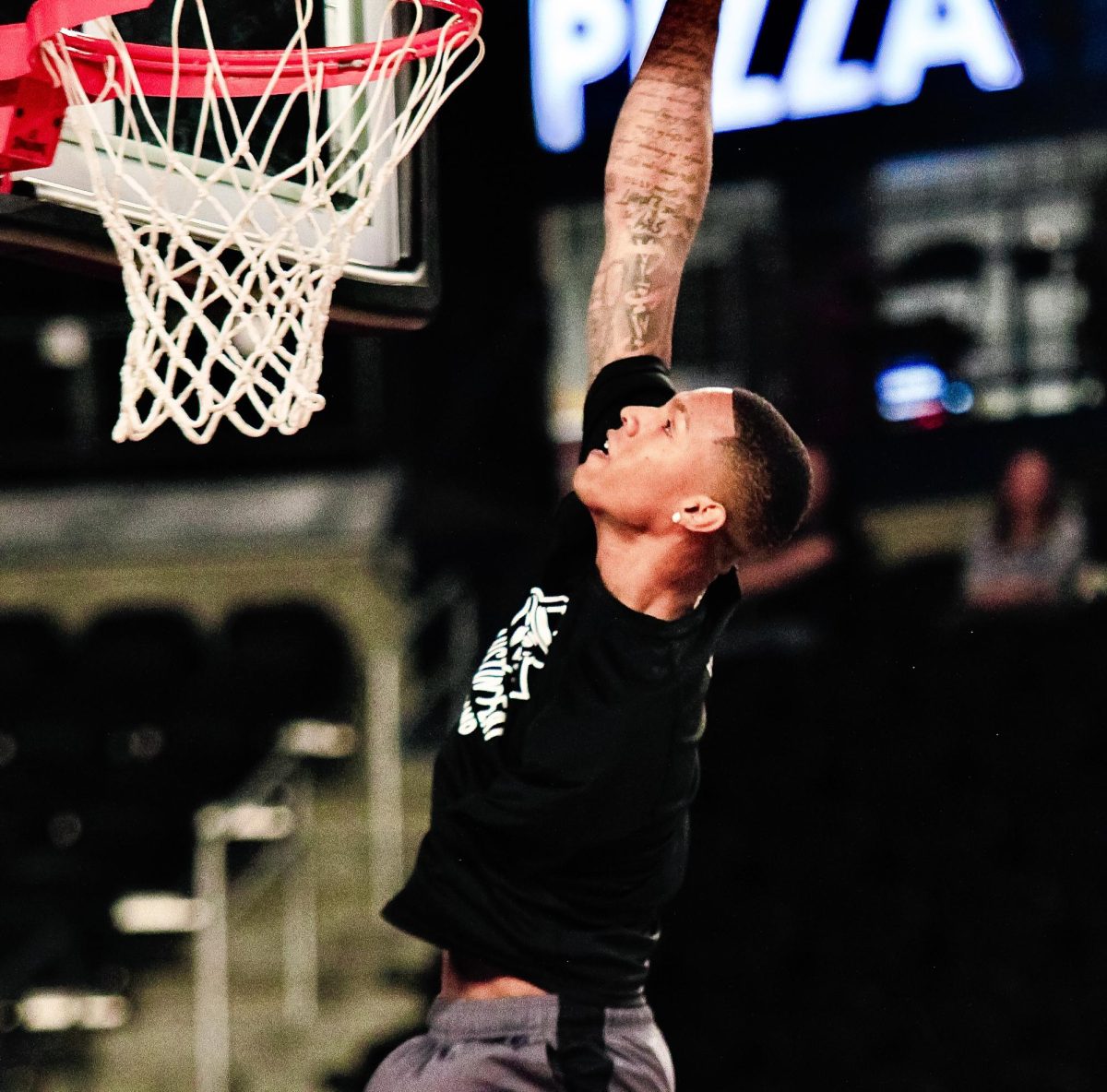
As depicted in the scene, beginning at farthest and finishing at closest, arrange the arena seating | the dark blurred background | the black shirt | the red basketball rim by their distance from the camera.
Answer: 1. the arena seating
2. the dark blurred background
3. the red basketball rim
4. the black shirt

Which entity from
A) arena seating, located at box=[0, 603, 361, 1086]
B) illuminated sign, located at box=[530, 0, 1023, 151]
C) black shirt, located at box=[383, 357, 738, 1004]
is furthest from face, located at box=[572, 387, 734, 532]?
illuminated sign, located at box=[530, 0, 1023, 151]

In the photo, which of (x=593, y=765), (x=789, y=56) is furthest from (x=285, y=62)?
(x=789, y=56)

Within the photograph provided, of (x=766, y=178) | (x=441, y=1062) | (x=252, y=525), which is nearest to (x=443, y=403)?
(x=252, y=525)

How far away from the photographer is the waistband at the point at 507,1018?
2611 millimetres

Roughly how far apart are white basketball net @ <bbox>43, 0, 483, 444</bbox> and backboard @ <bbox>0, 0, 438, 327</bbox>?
42 millimetres

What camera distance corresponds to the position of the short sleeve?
2.83m

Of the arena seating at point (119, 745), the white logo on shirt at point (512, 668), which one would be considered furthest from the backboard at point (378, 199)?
the arena seating at point (119, 745)

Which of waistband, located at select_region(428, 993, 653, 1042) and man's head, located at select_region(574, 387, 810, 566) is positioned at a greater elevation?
man's head, located at select_region(574, 387, 810, 566)

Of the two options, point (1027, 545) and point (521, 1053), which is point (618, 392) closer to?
point (521, 1053)

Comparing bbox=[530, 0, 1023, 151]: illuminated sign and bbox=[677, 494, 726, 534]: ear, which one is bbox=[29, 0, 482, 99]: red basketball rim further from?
bbox=[530, 0, 1023, 151]: illuminated sign

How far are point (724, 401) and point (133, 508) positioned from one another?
681 cm

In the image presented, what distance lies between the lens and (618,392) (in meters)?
2.85

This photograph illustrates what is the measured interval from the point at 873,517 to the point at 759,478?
189 inches

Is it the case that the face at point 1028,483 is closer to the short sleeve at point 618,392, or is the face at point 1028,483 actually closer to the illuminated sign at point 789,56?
the illuminated sign at point 789,56
